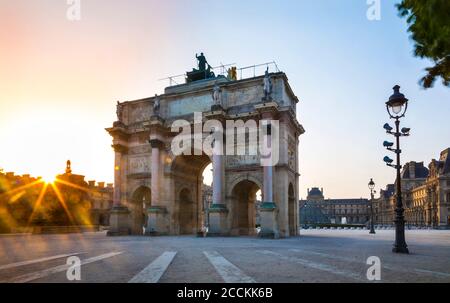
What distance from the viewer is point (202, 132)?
30.2 m

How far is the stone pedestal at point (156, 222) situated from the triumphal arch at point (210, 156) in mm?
79

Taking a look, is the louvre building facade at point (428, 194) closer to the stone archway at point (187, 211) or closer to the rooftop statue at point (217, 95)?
the stone archway at point (187, 211)

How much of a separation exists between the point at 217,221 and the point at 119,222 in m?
9.80

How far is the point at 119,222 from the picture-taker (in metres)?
32.3

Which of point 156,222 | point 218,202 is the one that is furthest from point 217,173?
point 156,222

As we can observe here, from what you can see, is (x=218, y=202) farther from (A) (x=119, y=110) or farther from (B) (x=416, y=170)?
(B) (x=416, y=170)

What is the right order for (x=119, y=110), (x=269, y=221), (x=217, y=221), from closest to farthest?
1. (x=269, y=221)
2. (x=217, y=221)
3. (x=119, y=110)

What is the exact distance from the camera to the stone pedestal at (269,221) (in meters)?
25.4

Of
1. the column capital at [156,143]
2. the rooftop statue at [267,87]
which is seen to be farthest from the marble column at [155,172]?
the rooftop statue at [267,87]

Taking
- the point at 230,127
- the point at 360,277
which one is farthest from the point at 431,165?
the point at 360,277

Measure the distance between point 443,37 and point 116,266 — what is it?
343 inches

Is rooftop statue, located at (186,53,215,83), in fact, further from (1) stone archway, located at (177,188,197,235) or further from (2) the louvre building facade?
(2) the louvre building facade

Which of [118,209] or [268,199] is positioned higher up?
[268,199]
